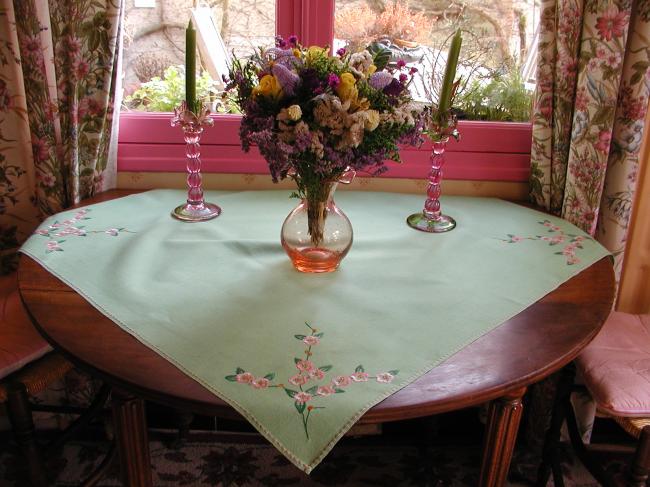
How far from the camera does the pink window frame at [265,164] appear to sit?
68.6 inches

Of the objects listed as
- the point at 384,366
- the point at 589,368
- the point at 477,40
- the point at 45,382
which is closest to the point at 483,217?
the point at 589,368

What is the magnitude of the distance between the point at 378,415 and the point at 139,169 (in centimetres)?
123

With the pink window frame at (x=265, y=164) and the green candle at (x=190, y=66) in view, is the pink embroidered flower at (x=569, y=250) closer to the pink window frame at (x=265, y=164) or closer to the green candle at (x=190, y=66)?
the pink window frame at (x=265, y=164)

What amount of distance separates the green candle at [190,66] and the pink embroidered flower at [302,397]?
0.85 m

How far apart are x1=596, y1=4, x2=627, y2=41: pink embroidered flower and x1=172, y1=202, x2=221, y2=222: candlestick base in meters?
1.06

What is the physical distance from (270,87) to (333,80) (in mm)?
119

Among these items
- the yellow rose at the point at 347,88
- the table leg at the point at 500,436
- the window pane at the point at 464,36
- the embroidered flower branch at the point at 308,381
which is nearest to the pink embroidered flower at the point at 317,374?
the embroidered flower branch at the point at 308,381

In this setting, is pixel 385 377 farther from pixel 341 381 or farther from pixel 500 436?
pixel 500 436

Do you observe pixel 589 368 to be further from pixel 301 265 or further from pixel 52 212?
pixel 52 212

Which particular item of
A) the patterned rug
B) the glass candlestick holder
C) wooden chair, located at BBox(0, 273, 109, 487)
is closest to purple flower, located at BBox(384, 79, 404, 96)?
the glass candlestick holder

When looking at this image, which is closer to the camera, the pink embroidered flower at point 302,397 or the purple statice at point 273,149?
the pink embroidered flower at point 302,397

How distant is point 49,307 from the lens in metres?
1.08

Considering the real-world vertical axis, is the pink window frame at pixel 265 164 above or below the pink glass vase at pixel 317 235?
above

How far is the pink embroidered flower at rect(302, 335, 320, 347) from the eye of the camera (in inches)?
39.2
